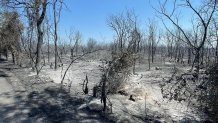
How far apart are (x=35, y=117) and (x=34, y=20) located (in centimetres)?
1649

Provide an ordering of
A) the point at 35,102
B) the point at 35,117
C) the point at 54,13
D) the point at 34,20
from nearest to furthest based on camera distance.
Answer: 1. the point at 35,117
2. the point at 35,102
3. the point at 34,20
4. the point at 54,13

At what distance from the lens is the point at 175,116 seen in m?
12.6

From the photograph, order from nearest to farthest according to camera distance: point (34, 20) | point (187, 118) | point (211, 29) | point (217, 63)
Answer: point (217, 63) < point (187, 118) < point (34, 20) < point (211, 29)

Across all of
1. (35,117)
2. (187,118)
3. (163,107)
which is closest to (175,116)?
(187,118)

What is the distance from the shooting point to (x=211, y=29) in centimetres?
3881

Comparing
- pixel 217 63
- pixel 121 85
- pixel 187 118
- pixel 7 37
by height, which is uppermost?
pixel 7 37

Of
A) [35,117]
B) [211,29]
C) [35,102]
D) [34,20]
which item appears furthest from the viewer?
[211,29]

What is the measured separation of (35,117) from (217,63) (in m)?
6.62

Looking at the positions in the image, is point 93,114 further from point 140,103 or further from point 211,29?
point 211,29

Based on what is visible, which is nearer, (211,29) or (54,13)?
(54,13)

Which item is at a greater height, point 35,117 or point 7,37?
point 7,37

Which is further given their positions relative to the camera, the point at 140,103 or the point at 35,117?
the point at 140,103

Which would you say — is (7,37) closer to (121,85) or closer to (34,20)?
(34,20)

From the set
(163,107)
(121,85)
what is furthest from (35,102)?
(163,107)
